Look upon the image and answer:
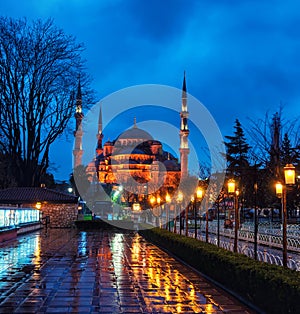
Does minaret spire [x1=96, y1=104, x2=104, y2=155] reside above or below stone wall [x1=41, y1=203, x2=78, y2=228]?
above

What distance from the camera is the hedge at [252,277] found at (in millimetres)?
7324

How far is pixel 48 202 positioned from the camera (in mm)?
38219

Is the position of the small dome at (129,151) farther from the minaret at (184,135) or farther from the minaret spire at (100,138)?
the minaret at (184,135)

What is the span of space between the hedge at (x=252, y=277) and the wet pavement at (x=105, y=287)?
0.92 feet

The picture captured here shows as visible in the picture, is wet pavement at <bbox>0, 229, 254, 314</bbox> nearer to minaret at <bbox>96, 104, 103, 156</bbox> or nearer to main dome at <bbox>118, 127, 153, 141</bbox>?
main dome at <bbox>118, 127, 153, 141</bbox>

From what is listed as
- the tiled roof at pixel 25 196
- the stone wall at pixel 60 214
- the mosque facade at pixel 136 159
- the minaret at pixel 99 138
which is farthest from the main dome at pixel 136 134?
the tiled roof at pixel 25 196

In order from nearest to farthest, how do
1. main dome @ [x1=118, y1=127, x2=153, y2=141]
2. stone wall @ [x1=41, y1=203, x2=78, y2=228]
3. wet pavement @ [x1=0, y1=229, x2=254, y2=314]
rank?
1. wet pavement @ [x1=0, y1=229, x2=254, y2=314]
2. stone wall @ [x1=41, y1=203, x2=78, y2=228]
3. main dome @ [x1=118, y1=127, x2=153, y2=141]

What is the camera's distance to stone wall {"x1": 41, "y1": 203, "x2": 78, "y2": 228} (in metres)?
40.7

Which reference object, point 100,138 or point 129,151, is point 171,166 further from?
point 100,138

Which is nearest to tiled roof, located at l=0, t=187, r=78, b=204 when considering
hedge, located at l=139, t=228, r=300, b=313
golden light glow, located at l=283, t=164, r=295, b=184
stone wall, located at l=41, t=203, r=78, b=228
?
stone wall, located at l=41, t=203, r=78, b=228

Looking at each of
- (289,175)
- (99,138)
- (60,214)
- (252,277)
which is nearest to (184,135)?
(99,138)

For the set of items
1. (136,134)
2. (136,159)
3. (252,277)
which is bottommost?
(252,277)

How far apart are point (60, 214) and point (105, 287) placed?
30622 mm

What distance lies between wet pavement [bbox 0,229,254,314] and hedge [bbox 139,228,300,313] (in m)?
0.28
